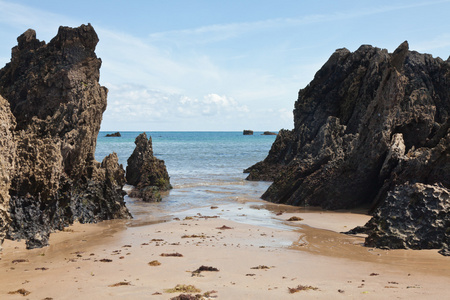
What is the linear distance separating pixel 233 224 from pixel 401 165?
6239 mm

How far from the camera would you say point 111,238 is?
1129cm

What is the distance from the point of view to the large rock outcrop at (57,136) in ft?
32.7

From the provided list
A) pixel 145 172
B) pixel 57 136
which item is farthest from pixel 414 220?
pixel 145 172

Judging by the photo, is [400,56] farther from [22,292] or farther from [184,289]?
[22,292]

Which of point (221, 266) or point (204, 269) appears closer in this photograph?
point (204, 269)

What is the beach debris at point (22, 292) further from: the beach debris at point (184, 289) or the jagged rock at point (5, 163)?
the beach debris at point (184, 289)

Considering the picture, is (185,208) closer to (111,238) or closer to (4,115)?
(111,238)

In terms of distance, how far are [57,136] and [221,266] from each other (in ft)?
22.2

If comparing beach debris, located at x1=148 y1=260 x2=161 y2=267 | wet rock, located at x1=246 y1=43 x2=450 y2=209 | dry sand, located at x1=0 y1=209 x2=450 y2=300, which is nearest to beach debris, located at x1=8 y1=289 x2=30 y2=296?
dry sand, located at x1=0 y1=209 x2=450 y2=300

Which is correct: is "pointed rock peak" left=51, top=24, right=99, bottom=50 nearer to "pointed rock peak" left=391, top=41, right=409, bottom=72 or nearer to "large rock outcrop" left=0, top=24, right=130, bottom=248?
"large rock outcrop" left=0, top=24, right=130, bottom=248

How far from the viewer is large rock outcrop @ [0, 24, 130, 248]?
32.7 ft

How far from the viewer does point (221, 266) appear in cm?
816

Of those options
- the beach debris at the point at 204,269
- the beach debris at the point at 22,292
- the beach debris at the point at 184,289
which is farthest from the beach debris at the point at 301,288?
the beach debris at the point at 22,292

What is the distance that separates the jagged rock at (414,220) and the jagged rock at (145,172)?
43.3 ft
